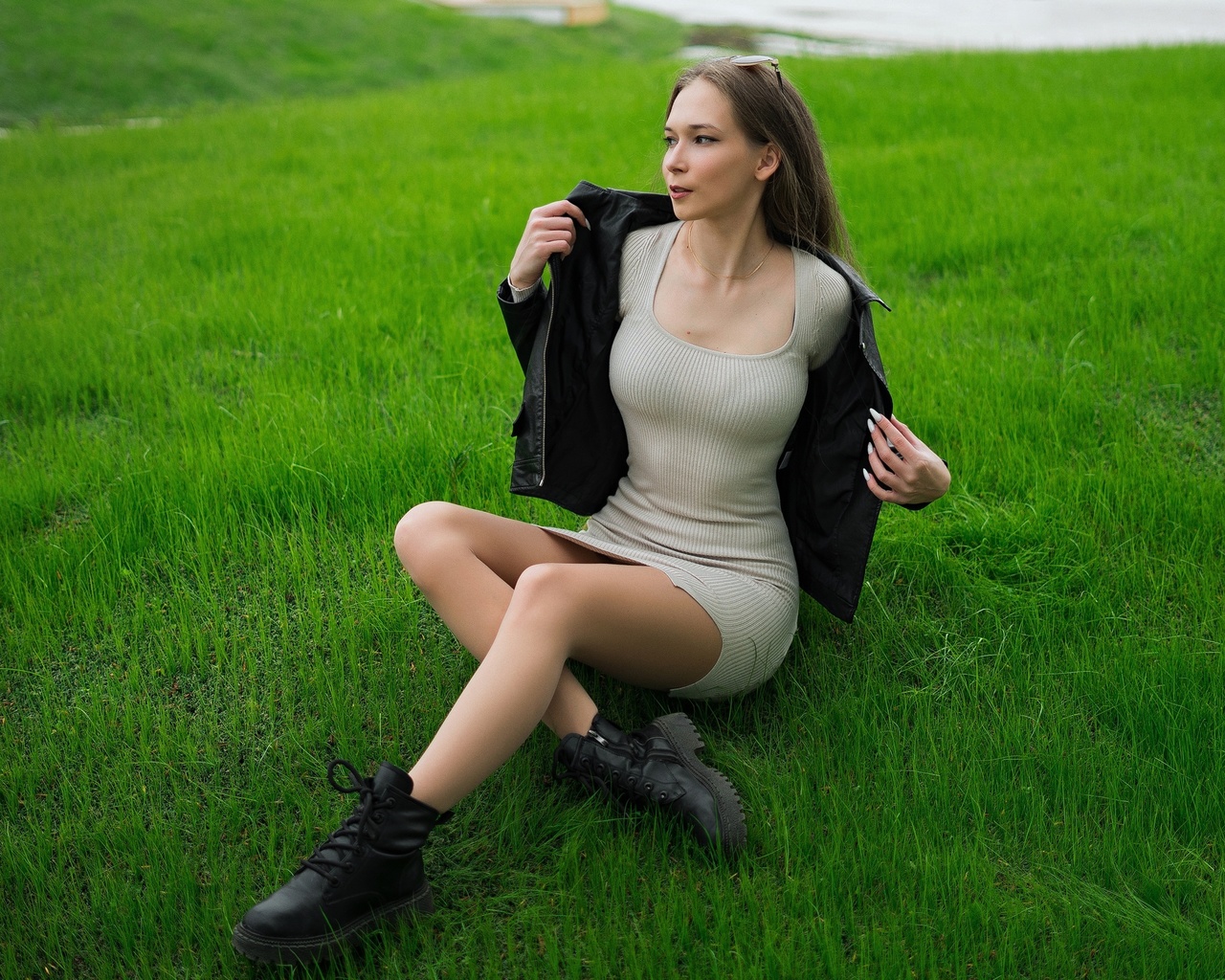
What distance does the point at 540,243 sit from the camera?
9.55 ft

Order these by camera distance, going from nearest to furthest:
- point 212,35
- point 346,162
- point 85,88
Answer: point 346,162 < point 85,88 < point 212,35

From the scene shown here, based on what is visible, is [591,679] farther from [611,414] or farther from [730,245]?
[730,245]

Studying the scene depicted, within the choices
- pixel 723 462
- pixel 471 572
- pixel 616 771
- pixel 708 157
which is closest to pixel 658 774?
pixel 616 771

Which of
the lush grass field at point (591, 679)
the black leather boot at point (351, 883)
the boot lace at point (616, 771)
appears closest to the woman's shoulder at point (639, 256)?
the lush grass field at point (591, 679)

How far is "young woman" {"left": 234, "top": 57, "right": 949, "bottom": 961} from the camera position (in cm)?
263

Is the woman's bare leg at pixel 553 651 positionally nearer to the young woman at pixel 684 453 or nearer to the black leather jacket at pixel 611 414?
the young woman at pixel 684 453

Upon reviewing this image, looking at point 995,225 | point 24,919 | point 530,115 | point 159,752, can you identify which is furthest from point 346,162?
point 24,919

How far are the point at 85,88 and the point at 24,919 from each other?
10316 millimetres

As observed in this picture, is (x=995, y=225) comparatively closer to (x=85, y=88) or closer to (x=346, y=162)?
(x=346, y=162)

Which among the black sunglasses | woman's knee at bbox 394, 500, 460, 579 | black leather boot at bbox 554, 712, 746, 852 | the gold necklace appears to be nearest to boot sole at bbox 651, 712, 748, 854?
black leather boot at bbox 554, 712, 746, 852

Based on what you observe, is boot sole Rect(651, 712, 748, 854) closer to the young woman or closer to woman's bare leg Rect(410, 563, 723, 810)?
the young woman

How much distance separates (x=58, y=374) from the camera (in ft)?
15.6

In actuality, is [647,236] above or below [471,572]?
above

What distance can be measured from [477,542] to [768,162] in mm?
1209
